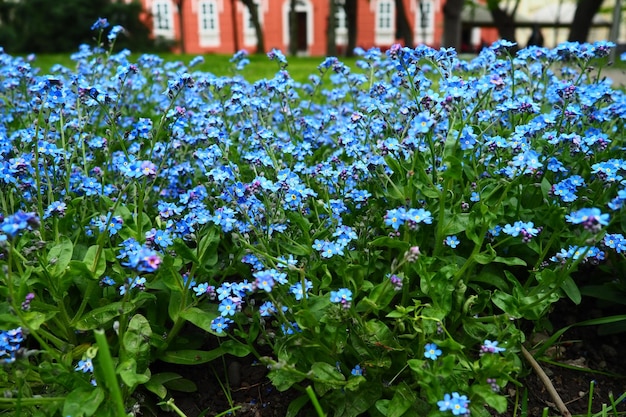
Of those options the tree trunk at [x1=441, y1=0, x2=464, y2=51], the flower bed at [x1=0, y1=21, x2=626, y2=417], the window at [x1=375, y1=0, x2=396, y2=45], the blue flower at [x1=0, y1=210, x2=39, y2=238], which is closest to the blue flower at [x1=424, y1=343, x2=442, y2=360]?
the flower bed at [x1=0, y1=21, x2=626, y2=417]

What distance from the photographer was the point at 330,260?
95.1 inches

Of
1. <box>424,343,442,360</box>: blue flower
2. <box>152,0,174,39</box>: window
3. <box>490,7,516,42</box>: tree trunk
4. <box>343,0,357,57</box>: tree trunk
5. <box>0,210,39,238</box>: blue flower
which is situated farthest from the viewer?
<box>152,0,174,39</box>: window

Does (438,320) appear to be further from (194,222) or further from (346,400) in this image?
(194,222)

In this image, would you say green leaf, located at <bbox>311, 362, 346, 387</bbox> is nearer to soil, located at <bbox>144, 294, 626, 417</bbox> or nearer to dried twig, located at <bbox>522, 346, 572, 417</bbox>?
soil, located at <bbox>144, 294, 626, 417</bbox>

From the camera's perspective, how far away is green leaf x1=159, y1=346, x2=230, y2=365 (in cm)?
234

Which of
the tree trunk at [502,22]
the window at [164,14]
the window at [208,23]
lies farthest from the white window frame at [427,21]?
the window at [164,14]

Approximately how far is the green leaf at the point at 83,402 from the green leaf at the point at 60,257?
1.51 feet

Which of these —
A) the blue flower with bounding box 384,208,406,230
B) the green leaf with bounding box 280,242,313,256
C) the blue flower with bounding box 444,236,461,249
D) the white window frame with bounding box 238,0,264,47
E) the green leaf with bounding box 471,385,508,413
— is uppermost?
the white window frame with bounding box 238,0,264,47

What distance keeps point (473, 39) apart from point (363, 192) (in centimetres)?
3963

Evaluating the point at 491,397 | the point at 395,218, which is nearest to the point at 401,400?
the point at 491,397

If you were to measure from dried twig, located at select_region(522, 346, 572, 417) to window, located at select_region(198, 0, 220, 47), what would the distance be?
3515cm

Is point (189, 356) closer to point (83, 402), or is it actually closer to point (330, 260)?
point (83, 402)

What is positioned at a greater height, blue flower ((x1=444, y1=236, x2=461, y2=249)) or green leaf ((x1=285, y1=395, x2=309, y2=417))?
blue flower ((x1=444, y1=236, x2=461, y2=249))

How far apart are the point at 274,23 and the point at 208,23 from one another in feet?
13.5
